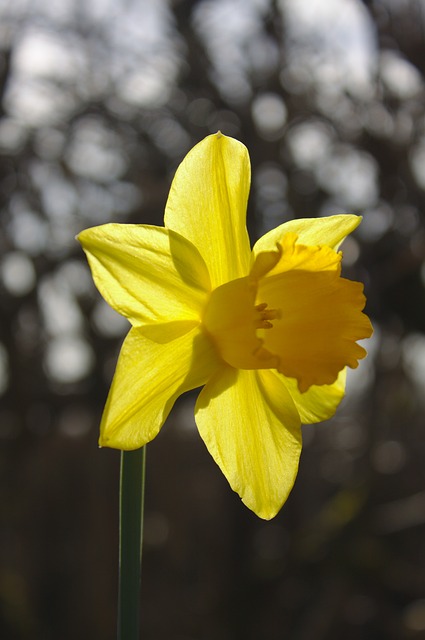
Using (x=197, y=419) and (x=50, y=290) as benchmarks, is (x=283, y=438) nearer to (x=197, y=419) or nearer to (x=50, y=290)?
(x=197, y=419)

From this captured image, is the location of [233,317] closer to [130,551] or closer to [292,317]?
[292,317]

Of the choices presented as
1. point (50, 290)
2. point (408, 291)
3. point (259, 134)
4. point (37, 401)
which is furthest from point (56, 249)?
point (408, 291)

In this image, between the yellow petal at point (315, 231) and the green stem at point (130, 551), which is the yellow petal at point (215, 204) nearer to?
the yellow petal at point (315, 231)

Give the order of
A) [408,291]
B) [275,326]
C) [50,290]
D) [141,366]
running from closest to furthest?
[141,366]
[275,326]
[408,291]
[50,290]

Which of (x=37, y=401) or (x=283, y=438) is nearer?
(x=283, y=438)

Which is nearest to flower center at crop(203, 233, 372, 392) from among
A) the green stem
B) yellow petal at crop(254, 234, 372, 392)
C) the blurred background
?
yellow petal at crop(254, 234, 372, 392)

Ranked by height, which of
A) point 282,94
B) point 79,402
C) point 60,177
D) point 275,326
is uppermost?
point 275,326
